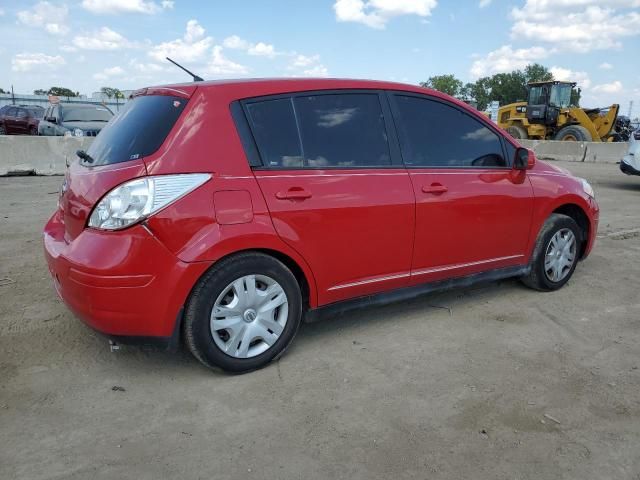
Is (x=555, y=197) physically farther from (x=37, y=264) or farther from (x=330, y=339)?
(x=37, y=264)

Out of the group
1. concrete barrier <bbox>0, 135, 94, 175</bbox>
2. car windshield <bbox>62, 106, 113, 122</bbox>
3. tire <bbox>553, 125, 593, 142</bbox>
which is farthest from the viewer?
tire <bbox>553, 125, 593, 142</bbox>

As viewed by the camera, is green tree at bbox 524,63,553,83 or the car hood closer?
the car hood

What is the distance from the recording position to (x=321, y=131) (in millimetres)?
3314

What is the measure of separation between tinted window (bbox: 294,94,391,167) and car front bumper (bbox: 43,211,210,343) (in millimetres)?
1008

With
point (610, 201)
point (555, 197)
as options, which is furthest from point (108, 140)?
point (610, 201)

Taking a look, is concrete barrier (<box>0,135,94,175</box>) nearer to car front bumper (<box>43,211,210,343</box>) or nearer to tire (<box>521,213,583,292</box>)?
car front bumper (<box>43,211,210,343</box>)

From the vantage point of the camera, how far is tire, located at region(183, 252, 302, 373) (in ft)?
9.52

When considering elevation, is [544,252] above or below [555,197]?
below

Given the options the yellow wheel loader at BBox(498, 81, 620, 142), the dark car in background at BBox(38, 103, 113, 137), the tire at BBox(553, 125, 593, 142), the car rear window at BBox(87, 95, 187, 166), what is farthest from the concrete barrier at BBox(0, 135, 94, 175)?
the tire at BBox(553, 125, 593, 142)

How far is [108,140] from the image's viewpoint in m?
3.27

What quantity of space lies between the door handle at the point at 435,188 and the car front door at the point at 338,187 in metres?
0.14

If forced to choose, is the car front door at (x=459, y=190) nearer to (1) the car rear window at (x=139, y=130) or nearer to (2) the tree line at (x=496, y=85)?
(1) the car rear window at (x=139, y=130)

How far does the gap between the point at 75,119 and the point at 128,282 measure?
13.5m

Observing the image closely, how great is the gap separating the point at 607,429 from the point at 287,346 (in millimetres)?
1733
